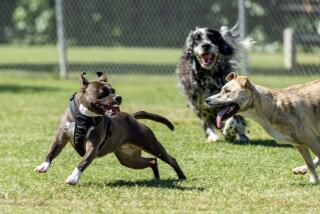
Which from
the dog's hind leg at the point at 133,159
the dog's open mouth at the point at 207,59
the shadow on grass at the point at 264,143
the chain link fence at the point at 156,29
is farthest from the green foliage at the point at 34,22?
the dog's hind leg at the point at 133,159

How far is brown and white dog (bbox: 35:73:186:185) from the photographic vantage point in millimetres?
7012

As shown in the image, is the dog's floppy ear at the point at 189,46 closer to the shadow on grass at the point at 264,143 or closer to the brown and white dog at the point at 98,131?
the shadow on grass at the point at 264,143

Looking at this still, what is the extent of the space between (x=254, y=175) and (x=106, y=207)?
6.32ft

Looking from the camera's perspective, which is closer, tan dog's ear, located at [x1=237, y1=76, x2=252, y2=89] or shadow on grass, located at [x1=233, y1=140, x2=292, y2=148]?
tan dog's ear, located at [x1=237, y1=76, x2=252, y2=89]

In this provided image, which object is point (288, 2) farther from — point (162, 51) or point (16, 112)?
point (16, 112)

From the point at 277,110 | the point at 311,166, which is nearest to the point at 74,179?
the point at 277,110

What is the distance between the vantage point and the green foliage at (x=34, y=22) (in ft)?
77.8

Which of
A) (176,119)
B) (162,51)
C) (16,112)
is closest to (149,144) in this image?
(176,119)

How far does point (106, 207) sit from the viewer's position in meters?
6.22

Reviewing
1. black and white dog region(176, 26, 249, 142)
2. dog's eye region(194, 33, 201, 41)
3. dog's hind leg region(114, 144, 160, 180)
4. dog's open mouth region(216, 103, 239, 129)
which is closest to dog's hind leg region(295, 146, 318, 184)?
dog's open mouth region(216, 103, 239, 129)

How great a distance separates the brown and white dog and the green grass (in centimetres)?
26

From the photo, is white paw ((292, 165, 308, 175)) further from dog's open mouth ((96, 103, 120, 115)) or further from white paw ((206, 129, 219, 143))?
→ white paw ((206, 129, 219, 143))

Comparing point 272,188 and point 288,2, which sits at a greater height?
point 288,2

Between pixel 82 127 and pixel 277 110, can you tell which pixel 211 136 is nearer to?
pixel 277 110
